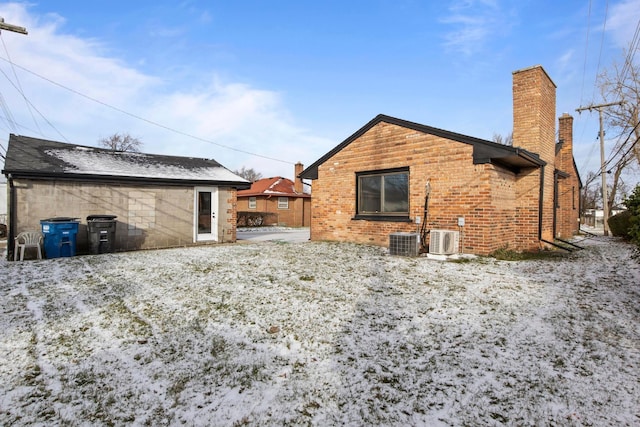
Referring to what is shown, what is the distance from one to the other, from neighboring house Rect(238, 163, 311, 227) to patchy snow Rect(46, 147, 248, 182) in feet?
41.1

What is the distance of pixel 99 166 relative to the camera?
979 centimetres

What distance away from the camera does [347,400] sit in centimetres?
243

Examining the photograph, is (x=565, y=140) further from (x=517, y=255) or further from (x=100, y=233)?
(x=100, y=233)

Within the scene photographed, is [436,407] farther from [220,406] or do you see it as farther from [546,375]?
[220,406]

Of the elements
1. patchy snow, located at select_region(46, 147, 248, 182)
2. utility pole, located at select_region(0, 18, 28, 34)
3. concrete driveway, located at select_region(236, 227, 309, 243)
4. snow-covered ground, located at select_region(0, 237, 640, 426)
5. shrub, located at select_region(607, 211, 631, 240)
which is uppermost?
utility pole, located at select_region(0, 18, 28, 34)

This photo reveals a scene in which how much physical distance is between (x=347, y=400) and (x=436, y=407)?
63 cm

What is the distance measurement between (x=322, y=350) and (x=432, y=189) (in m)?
6.44

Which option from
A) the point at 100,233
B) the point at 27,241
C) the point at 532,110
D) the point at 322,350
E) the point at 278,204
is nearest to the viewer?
the point at 322,350

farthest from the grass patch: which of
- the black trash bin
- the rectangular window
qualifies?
the black trash bin

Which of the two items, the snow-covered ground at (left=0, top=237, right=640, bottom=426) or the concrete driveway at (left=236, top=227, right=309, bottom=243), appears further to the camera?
the concrete driveway at (left=236, top=227, right=309, bottom=243)

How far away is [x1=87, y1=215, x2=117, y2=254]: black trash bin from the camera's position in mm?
8688

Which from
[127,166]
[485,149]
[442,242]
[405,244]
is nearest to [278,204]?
[127,166]

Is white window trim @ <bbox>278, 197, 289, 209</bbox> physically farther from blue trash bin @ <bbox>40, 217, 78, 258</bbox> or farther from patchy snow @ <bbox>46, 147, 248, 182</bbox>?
blue trash bin @ <bbox>40, 217, 78, 258</bbox>

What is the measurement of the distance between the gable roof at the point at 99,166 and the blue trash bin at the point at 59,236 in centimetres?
129
